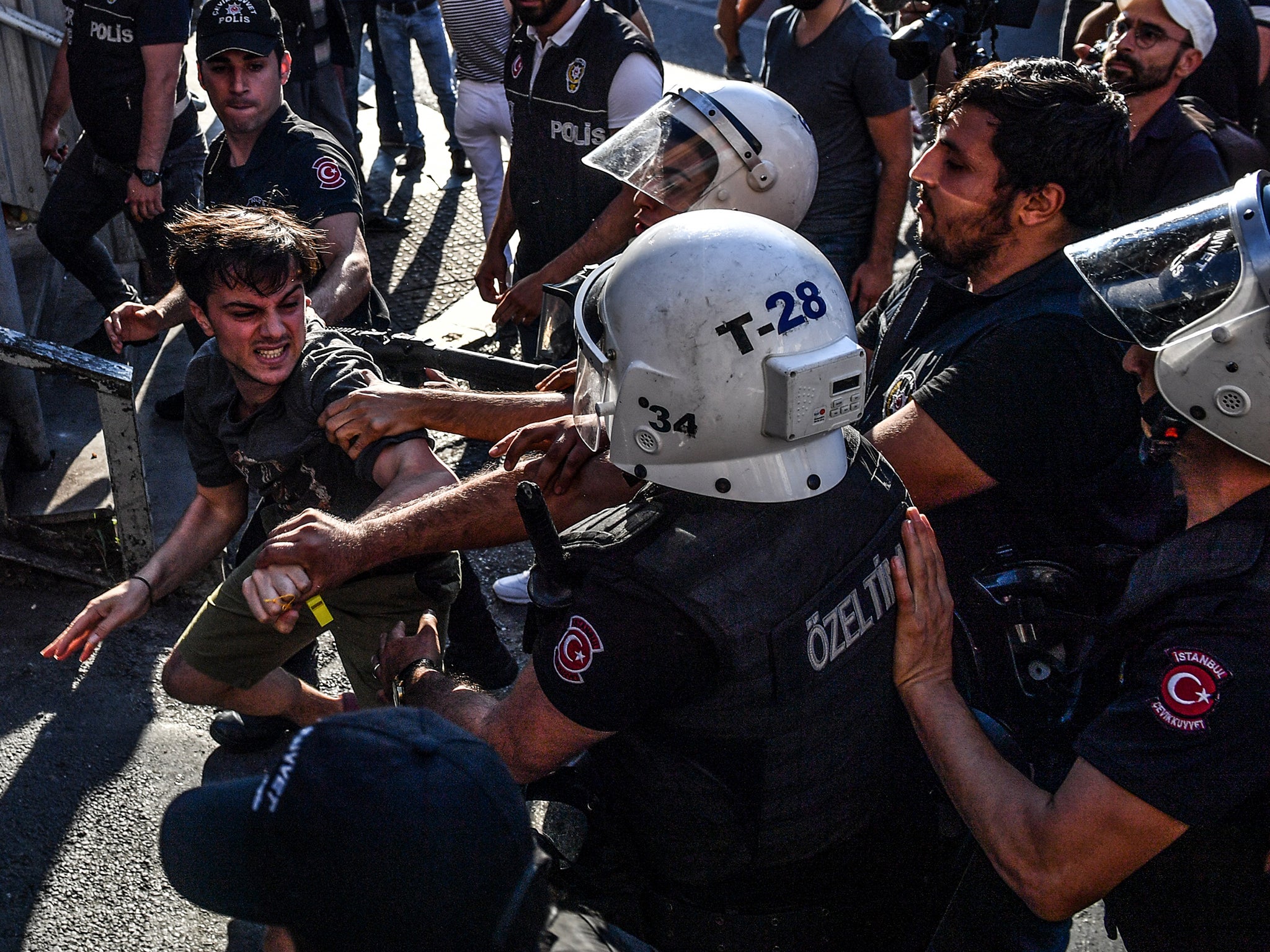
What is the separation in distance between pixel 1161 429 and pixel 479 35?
17.1 ft

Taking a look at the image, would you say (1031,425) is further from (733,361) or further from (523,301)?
(523,301)

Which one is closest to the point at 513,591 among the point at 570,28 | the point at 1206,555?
the point at 570,28

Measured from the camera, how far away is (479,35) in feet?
20.7

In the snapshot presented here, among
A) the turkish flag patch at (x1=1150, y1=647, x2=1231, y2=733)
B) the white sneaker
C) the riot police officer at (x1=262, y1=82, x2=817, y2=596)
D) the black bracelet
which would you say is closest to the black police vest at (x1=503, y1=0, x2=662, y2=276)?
the riot police officer at (x1=262, y1=82, x2=817, y2=596)

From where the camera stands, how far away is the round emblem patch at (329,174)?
407 centimetres

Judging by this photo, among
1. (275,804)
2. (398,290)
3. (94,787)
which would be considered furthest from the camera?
(398,290)

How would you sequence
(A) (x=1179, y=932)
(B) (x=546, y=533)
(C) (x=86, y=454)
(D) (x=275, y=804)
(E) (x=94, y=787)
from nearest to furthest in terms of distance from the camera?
1. (D) (x=275, y=804)
2. (B) (x=546, y=533)
3. (A) (x=1179, y=932)
4. (E) (x=94, y=787)
5. (C) (x=86, y=454)

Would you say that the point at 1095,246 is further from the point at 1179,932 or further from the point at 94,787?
the point at 94,787

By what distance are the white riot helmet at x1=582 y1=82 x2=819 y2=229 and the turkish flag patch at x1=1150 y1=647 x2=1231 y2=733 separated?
1867mm

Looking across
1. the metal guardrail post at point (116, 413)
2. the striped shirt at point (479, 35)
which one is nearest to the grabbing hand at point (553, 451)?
the metal guardrail post at point (116, 413)

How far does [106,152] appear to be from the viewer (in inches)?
202

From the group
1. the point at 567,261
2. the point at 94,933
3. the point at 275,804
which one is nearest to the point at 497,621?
the point at 567,261

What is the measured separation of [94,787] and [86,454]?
1.69 m

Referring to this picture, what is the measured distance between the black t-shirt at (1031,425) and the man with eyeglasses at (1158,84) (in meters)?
1.85
